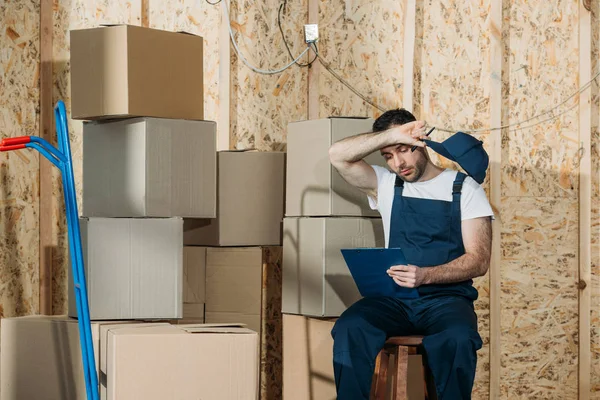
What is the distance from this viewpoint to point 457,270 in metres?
3.26

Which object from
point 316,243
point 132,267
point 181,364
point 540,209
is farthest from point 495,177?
point 181,364

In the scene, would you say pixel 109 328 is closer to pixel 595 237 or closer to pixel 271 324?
Answer: pixel 271 324

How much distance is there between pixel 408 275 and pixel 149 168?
104cm

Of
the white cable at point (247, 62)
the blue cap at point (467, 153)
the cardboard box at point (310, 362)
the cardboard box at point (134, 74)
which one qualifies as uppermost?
the white cable at point (247, 62)

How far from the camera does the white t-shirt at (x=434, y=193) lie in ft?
11.0

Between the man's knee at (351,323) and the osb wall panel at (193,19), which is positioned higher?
the osb wall panel at (193,19)

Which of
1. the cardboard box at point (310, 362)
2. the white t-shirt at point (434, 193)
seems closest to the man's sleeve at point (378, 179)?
the white t-shirt at point (434, 193)

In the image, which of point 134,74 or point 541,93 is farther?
point 541,93

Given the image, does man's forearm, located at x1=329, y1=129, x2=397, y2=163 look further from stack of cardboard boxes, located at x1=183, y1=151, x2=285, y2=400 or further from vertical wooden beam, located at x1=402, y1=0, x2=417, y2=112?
vertical wooden beam, located at x1=402, y1=0, x2=417, y2=112

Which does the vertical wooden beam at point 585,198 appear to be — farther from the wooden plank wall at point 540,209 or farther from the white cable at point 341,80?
the white cable at point 341,80

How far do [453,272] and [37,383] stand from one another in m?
1.59

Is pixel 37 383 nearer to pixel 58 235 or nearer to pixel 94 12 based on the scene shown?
pixel 58 235

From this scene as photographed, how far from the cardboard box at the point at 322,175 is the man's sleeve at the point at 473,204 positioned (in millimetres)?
487

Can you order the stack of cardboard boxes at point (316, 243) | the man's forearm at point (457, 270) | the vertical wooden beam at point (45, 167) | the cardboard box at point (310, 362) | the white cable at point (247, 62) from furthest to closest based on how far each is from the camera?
the white cable at point (247, 62), the vertical wooden beam at point (45, 167), the cardboard box at point (310, 362), the stack of cardboard boxes at point (316, 243), the man's forearm at point (457, 270)
